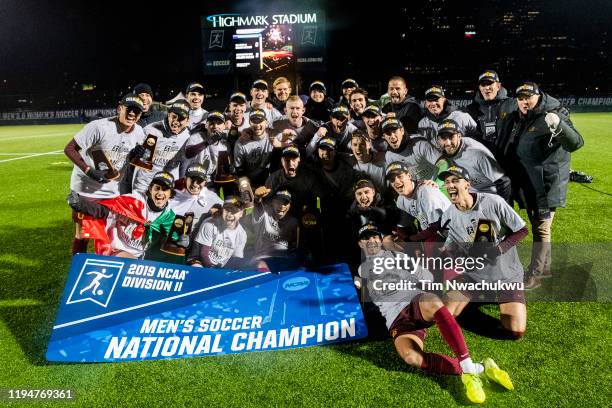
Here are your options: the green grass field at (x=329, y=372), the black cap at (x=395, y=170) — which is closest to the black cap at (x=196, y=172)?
the green grass field at (x=329, y=372)

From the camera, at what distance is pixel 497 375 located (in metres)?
2.84

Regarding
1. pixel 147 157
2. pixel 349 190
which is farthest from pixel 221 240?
pixel 349 190

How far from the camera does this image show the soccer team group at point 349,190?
12.8 ft

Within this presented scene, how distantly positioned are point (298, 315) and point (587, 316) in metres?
2.56

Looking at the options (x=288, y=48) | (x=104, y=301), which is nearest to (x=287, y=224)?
(x=104, y=301)

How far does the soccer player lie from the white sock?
2515 mm

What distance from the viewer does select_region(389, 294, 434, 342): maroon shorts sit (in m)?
3.33

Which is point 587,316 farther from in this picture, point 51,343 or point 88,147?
point 88,147

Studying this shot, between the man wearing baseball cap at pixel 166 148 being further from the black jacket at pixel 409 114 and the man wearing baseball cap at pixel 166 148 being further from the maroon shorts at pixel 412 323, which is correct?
the maroon shorts at pixel 412 323

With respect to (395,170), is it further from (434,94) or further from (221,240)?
(221,240)

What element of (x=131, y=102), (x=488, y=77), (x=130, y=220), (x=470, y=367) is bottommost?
(x=470, y=367)

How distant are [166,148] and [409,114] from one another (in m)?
3.26

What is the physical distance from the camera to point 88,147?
4.89 meters

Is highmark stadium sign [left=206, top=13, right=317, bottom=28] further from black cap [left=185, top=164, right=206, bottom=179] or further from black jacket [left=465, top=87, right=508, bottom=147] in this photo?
black cap [left=185, top=164, right=206, bottom=179]
